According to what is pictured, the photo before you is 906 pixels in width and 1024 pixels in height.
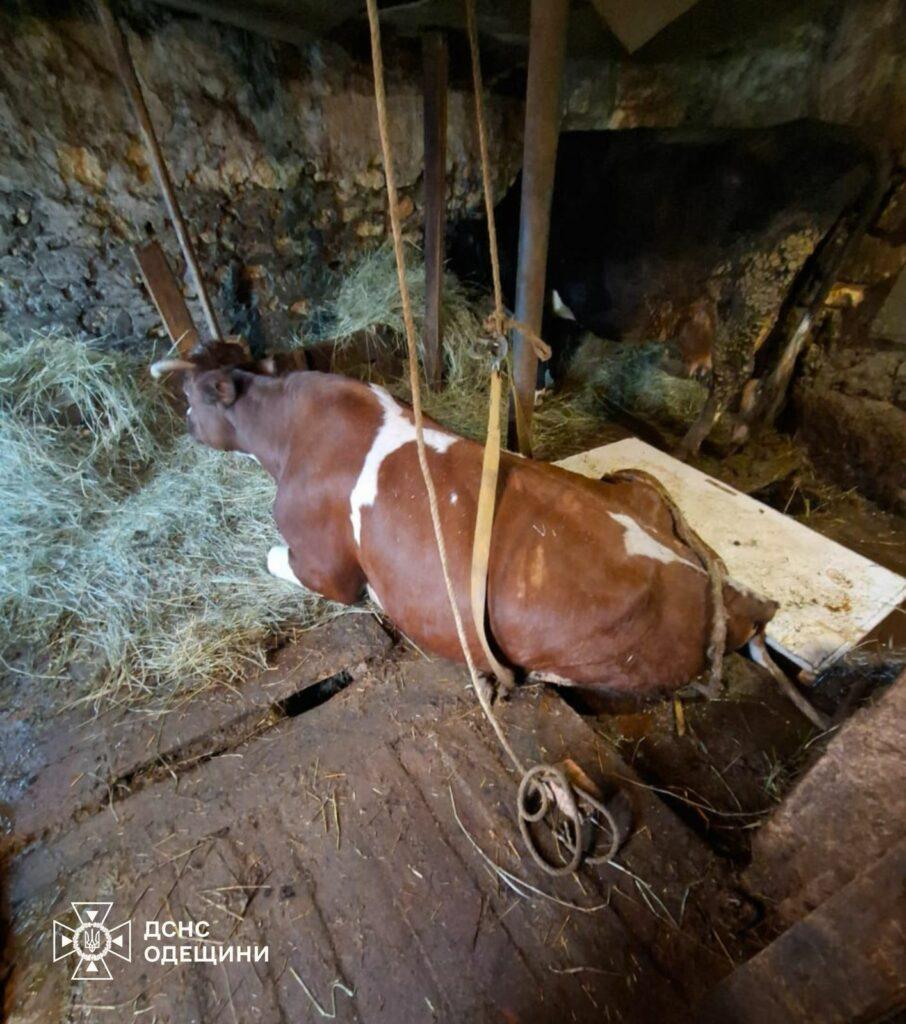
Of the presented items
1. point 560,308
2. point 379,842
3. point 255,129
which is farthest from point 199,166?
point 379,842

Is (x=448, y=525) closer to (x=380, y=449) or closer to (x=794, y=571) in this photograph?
(x=380, y=449)

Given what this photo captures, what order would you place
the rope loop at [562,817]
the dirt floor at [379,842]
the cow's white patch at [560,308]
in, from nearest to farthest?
the dirt floor at [379,842]
the rope loop at [562,817]
the cow's white patch at [560,308]

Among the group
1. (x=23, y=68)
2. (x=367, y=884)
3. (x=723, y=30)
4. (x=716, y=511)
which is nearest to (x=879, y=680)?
(x=716, y=511)

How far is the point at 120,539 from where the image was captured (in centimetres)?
278

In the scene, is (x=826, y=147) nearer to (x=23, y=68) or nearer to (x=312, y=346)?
(x=312, y=346)

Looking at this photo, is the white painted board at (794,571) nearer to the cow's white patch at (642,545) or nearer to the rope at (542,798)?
the cow's white patch at (642,545)

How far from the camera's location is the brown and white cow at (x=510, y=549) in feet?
5.44

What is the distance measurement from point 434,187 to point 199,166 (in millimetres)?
1576

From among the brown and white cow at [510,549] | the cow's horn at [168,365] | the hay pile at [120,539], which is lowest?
the hay pile at [120,539]

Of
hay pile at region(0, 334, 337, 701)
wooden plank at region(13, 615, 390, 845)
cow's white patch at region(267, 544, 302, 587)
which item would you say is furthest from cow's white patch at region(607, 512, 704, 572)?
cow's white patch at region(267, 544, 302, 587)

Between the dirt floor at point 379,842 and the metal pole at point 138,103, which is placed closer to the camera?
the dirt floor at point 379,842

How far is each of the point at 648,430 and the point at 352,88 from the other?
330 cm

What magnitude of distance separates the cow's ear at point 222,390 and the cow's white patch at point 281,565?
0.75 metres

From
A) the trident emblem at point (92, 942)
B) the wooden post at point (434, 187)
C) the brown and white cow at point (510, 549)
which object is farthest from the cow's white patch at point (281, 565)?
the wooden post at point (434, 187)
